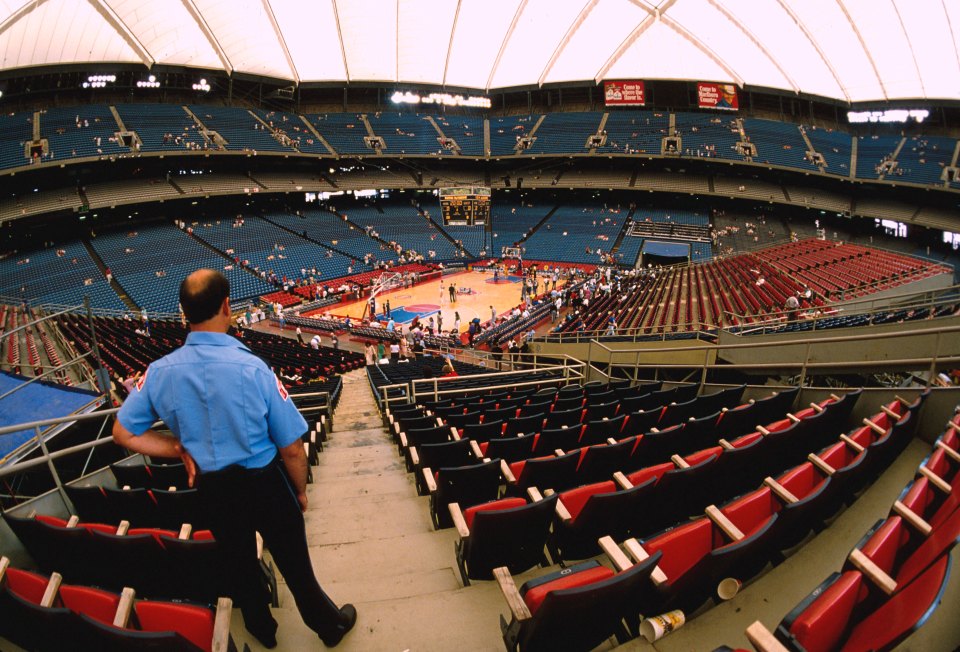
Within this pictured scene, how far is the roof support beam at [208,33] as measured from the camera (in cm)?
3059

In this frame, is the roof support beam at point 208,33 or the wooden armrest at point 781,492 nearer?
the wooden armrest at point 781,492

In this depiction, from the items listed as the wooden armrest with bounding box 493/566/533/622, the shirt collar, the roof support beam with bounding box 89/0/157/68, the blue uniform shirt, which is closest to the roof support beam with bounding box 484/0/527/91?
the roof support beam with bounding box 89/0/157/68

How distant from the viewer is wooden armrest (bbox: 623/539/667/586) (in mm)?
2166

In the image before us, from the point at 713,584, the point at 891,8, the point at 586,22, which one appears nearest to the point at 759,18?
the point at 891,8

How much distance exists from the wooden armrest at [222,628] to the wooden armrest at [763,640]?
218 cm

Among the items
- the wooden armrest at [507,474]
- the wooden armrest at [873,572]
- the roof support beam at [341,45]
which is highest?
the roof support beam at [341,45]

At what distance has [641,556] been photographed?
2.32 meters

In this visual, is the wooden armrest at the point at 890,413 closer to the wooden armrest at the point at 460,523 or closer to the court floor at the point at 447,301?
the wooden armrest at the point at 460,523

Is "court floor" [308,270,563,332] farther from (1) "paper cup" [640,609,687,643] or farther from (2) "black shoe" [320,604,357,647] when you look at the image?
(1) "paper cup" [640,609,687,643]

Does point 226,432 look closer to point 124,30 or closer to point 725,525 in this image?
point 725,525

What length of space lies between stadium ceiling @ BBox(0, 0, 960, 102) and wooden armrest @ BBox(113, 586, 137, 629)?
3715cm

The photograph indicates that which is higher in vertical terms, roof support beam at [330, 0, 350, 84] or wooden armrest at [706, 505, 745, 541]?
roof support beam at [330, 0, 350, 84]

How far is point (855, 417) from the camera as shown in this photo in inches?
186

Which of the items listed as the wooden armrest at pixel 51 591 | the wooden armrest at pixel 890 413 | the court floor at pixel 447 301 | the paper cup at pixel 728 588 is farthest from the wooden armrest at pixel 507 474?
the court floor at pixel 447 301
